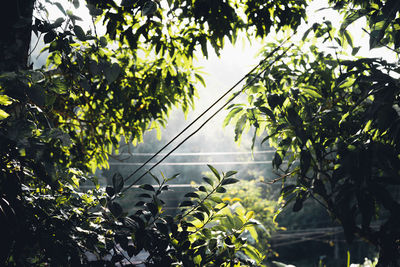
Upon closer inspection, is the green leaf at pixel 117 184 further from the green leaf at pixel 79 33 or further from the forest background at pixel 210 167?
the green leaf at pixel 79 33

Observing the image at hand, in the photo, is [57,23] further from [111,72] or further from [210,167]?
[210,167]

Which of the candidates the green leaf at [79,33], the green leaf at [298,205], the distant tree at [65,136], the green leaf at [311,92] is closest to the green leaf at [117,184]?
the distant tree at [65,136]

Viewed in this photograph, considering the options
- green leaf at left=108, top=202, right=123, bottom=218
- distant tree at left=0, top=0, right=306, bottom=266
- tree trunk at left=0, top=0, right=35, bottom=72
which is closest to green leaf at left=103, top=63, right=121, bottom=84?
distant tree at left=0, top=0, right=306, bottom=266

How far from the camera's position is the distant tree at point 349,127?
80 centimetres

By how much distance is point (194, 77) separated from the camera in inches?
92.9

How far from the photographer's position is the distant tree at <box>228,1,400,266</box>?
0.80 meters

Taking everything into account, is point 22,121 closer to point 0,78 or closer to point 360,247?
point 0,78

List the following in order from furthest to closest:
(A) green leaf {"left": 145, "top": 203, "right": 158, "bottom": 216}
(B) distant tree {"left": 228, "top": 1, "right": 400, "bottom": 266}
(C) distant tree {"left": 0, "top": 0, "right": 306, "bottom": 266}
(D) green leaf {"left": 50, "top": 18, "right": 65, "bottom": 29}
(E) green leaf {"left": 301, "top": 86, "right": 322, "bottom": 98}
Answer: (E) green leaf {"left": 301, "top": 86, "right": 322, "bottom": 98}
(D) green leaf {"left": 50, "top": 18, "right": 65, "bottom": 29}
(A) green leaf {"left": 145, "top": 203, "right": 158, "bottom": 216}
(C) distant tree {"left": 0, "top": 0, "right": 306, "bottom": 266}
(B) distant tree {"left": 228, "top": 1, "right": 400, "bottom": 266}

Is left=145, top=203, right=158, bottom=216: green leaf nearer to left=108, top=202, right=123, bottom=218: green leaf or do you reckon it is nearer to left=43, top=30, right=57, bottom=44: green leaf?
left=108, top=202, right=123, bottom=218: green leaf

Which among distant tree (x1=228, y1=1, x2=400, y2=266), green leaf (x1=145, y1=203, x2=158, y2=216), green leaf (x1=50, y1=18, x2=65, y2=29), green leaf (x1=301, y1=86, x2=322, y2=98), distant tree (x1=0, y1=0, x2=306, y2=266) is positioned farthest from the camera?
green leaf (x1=301, y1=86, x2=322, y2=98)

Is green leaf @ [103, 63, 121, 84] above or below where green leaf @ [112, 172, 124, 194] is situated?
above

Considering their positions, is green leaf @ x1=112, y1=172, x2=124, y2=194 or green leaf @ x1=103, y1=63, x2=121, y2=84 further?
green leaf @ x1=103, y1=63, x2=121, y2=84

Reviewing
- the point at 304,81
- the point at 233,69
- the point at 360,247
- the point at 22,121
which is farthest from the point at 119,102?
the point at 233,69

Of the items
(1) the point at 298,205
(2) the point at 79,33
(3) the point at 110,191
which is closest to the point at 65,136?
Result: (3) the point at 110,191
